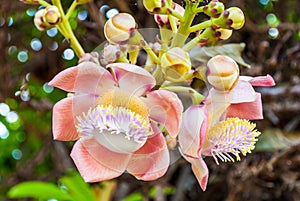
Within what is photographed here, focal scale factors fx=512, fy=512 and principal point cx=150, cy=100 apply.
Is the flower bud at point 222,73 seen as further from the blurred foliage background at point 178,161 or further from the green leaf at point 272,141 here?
the green leaf at point 272,141

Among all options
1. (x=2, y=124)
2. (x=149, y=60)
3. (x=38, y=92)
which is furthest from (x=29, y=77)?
(x=149, y=60)

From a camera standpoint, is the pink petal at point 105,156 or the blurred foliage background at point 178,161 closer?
the pink petal at point 105,156

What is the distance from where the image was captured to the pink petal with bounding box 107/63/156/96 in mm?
572

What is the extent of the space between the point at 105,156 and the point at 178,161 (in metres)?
0.70

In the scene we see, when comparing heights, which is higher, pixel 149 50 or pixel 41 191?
pixel 149 50

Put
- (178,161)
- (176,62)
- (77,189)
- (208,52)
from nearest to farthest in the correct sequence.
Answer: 1. (176,62)
2. (208,52)
3. (178,161)
4. (77,189)

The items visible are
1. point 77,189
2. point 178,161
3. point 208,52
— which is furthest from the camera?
point 77,189

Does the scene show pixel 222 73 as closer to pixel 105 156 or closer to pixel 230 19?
pixel 230 19

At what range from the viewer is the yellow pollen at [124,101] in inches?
23.4

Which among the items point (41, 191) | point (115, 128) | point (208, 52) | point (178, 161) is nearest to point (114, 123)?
point (115, 128)

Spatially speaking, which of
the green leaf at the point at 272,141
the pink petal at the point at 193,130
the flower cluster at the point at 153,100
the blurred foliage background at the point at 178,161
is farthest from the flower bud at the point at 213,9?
the green leaf at the point at 272,141

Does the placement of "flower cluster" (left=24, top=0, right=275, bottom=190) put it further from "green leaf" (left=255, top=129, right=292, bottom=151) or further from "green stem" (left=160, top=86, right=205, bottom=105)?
"green leaf" (left=255, top=129, right=292, bottom=151)

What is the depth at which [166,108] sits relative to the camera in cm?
57

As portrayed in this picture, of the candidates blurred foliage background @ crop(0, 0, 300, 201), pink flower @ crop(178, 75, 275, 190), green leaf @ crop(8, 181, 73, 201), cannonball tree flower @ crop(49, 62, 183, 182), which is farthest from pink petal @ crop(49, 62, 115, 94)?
green leaf @ crop(8, 181, 73, 201)
